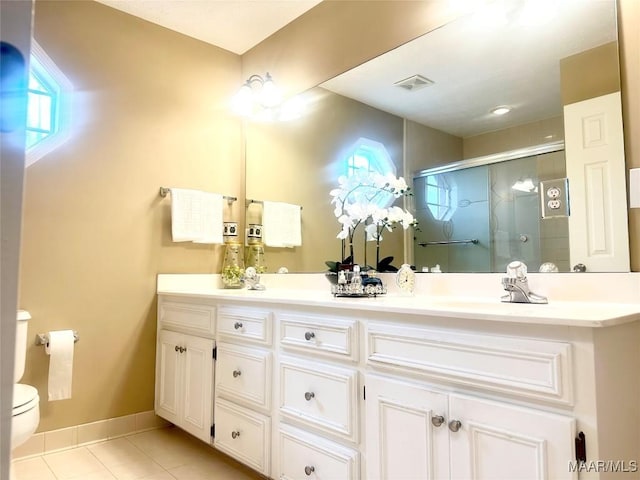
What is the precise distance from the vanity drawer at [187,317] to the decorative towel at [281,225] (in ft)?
2.20

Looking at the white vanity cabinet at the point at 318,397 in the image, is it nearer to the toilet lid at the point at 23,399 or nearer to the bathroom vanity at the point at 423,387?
the bathroom vanity at the point at 423,387

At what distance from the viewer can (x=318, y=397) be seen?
1.43 m

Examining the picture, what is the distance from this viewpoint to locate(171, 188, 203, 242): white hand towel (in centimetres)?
246

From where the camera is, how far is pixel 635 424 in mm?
1033

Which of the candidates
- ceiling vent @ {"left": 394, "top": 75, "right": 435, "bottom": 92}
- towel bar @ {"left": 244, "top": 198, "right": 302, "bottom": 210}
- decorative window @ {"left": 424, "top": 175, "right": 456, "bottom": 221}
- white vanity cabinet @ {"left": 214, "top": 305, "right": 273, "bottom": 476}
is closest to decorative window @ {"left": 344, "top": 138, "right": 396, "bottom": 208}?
decorative window @ {"left": 424, "top": 175, "right": 456, "bottom": 221}

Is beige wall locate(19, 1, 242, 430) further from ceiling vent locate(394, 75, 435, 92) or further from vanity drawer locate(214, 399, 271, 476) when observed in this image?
ceiling vent locate(394, 75, 435, 92)

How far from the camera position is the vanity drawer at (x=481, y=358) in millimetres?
923

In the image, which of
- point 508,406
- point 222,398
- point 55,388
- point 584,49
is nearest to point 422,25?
point 584,49

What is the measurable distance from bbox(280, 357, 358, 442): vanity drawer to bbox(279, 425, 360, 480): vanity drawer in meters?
0.05

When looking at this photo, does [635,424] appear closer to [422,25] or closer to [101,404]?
[422,25]

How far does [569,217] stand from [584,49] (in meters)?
0.57

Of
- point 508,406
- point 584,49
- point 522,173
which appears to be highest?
point 584,49

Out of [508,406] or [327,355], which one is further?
[327,355]

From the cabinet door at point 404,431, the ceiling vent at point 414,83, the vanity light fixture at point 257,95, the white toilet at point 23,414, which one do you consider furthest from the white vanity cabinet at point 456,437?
the vanity light fixture at point 257,95
